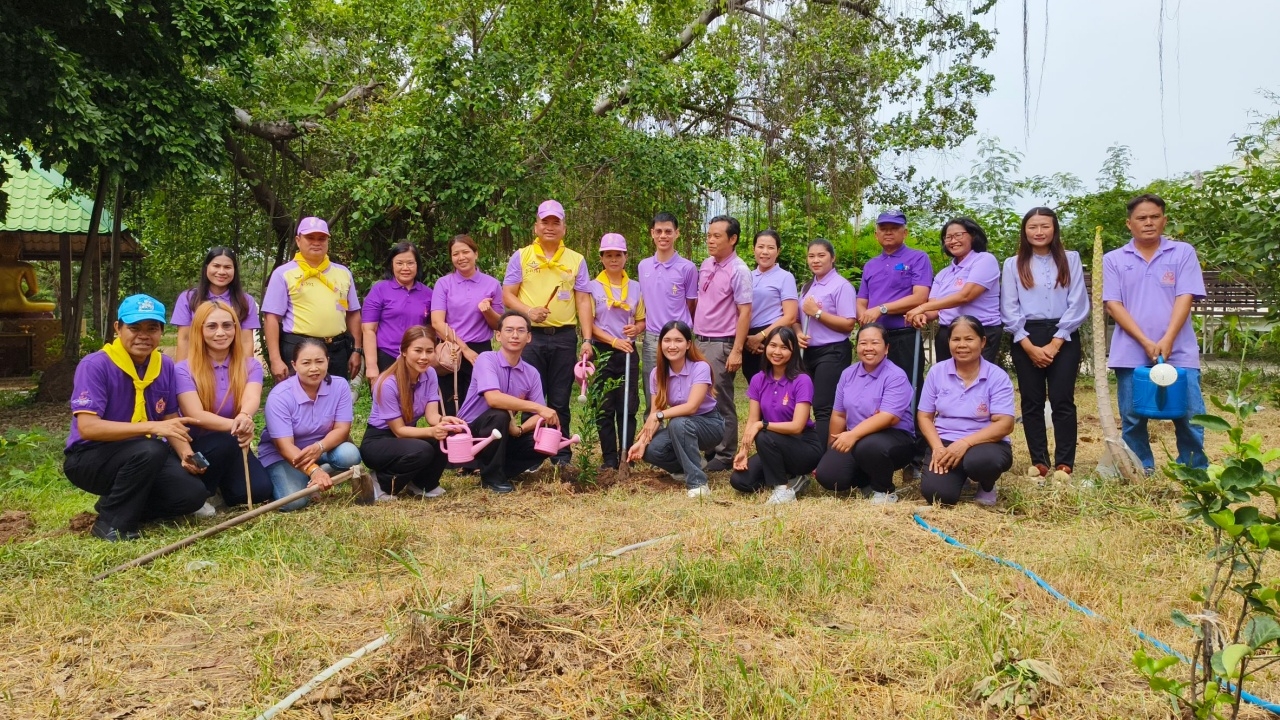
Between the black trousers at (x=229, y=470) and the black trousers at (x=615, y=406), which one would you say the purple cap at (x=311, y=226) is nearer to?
the black trousers at (x=229, y=470)

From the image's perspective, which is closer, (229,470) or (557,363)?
(229,470)

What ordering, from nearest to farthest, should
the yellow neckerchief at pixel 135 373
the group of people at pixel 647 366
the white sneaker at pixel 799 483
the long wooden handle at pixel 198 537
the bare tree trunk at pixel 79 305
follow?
the long wooden handle at pixel 198 537 < the yellow neckerchief at pixel 135 373 < the group of people at pixel 647 366 < the white sneaker at pixel 799 483 < the bare tree trunk at pixel 79 305

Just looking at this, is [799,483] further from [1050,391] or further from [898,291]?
[1050,391]

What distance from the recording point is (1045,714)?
2.52 meters

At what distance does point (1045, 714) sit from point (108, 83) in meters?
7.25

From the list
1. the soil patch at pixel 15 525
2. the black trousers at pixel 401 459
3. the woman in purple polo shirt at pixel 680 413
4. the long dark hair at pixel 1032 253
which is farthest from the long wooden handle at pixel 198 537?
the long dark hair at pixel 1032 253

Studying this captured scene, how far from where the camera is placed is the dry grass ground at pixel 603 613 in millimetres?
2621

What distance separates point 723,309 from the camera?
584 centimetres

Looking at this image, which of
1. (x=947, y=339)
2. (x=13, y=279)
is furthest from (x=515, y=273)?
(x=13, y=279)

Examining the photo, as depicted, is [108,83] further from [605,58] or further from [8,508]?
[605,58]

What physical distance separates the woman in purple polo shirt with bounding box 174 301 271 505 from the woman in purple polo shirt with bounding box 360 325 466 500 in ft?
2.01

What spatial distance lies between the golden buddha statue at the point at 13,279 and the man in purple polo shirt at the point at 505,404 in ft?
38.0

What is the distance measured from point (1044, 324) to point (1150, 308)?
0.53 m

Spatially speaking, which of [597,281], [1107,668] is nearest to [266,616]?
[1107,668]
